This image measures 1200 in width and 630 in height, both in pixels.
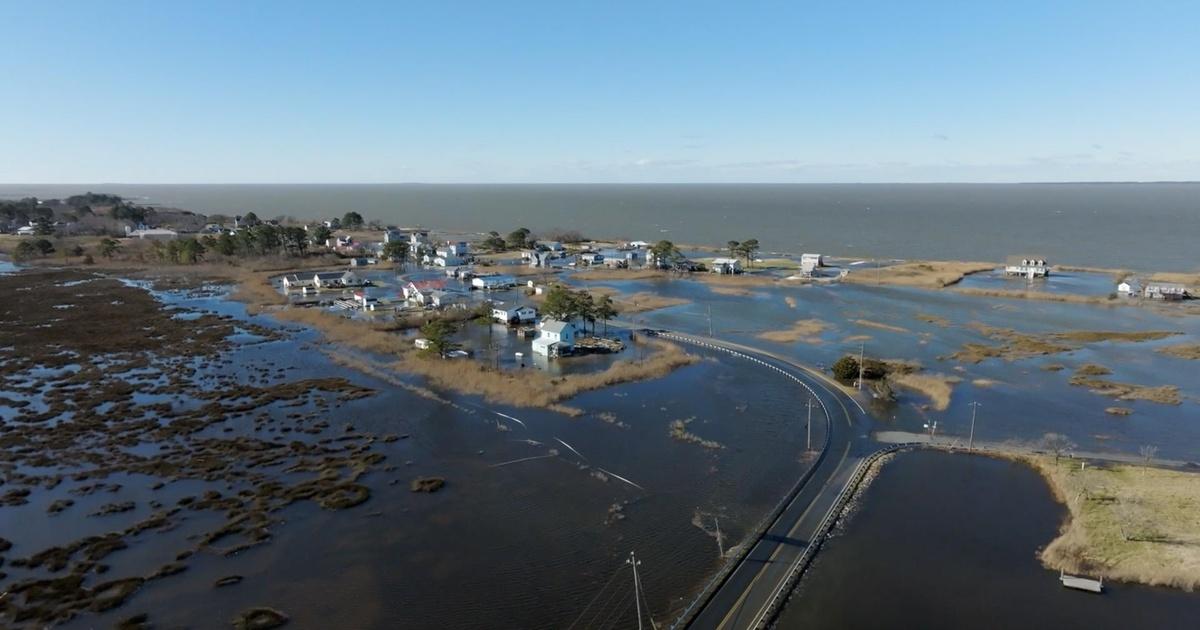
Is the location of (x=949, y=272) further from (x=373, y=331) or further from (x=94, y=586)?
(x=94, y=586)

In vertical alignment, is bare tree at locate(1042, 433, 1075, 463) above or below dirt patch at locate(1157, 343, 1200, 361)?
below

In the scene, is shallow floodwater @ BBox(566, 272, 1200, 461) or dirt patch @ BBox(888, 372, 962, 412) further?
dirt patch @ BBox(888, 372, 962, 412)

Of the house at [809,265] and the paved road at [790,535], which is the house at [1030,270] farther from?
the paved road at [790,535]

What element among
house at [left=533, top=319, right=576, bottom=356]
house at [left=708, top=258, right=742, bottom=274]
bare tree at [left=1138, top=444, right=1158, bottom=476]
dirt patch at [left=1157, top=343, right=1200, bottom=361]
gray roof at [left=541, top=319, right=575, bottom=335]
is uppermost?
house at [left=708, top=258, right=742, bottom=274]

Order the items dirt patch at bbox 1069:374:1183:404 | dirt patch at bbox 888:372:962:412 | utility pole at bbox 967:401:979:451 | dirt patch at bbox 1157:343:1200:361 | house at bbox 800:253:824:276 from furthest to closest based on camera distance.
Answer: house at bbox 800:253:824:276, dirt patch at bbox 1157:343:1200:361, dirt patch at bbox 1069:374:1183:404, dirt patch at bbox 888:372:962:412, utility pole at bbox 967:401:979:451

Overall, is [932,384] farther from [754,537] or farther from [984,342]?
[754,537]

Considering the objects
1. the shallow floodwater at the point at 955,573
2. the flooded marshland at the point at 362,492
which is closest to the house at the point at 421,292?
the flooded marshland at the point at 362,492

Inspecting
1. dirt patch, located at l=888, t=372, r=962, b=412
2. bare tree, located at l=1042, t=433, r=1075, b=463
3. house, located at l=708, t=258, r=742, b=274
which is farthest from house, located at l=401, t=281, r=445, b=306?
bare tree, located at l=1042, t=433, r=1075, b=463

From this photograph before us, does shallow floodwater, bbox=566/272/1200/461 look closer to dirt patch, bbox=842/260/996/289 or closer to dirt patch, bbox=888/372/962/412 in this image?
dirt patch, bbox=888/372/962/412

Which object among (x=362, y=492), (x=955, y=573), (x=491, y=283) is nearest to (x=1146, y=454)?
(x=955, y=573)
